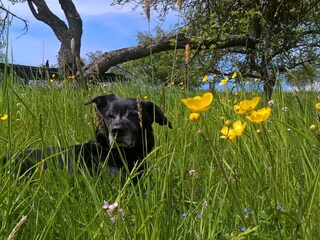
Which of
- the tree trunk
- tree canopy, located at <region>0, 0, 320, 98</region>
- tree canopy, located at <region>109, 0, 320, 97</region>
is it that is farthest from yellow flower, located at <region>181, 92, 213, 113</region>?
the tree trunk

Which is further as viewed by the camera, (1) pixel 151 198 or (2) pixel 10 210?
(1) pixel 151 198

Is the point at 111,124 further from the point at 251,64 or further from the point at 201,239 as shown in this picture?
the point at 251,64

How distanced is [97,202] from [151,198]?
210 millimetres

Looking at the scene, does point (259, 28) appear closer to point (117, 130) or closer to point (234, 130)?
point (117, 130)

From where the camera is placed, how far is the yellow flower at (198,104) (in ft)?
2.87

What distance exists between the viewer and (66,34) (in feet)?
54.7

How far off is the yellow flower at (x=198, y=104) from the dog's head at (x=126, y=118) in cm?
281

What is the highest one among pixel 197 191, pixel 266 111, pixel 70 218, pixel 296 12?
pixel 296 12

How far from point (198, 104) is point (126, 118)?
10.3ft

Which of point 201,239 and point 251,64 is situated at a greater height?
point 251,64

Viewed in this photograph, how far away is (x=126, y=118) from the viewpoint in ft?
13.1

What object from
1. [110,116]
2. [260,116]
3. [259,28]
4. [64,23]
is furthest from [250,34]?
[64,23]

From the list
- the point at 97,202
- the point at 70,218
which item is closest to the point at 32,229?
the point at 70,218

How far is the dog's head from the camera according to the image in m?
3.78
